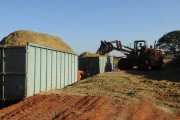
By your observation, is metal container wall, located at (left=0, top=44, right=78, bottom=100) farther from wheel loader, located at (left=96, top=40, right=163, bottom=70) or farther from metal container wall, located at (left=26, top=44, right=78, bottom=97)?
wheel loader, located at (left=96, top=40, right=163, bottom=70)

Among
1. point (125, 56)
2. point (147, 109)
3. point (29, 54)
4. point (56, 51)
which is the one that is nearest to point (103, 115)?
point (147, 109)

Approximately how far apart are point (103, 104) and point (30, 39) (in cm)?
2220

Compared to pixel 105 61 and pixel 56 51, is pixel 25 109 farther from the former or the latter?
pixel 105 61

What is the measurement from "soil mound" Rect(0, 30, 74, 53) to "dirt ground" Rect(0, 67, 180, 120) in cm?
1699

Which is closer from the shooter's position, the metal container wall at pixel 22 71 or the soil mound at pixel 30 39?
the metal container wall at pixel 22 71

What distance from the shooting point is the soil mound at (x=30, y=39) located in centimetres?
3220

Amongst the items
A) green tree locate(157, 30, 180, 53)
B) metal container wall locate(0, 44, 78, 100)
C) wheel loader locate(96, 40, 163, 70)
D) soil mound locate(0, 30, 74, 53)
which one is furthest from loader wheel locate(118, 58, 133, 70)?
green tree locate(157, 30, 180, 53)

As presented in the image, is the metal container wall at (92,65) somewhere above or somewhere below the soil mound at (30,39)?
below

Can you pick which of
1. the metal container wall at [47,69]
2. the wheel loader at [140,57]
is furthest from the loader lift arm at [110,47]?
the metal container wall at [47,69]

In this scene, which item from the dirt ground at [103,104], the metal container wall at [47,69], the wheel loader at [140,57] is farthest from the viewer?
the wheel loader at [140,57]

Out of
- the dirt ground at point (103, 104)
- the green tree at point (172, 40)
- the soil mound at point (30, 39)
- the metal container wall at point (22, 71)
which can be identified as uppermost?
the green tree at point (172, 40)

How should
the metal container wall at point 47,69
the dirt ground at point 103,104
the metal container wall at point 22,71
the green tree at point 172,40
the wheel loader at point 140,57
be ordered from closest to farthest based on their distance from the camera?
the dirt ground at point 103,104 → the metal container wall at point 22,71 → the metal container wall at point 47,69 → the wheel loader at point 140,57 → the green tree at point 172,40

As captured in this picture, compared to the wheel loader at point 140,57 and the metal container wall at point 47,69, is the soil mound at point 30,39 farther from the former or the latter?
the metal container wall at point 47,69

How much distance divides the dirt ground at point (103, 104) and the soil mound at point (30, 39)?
1699 cm
